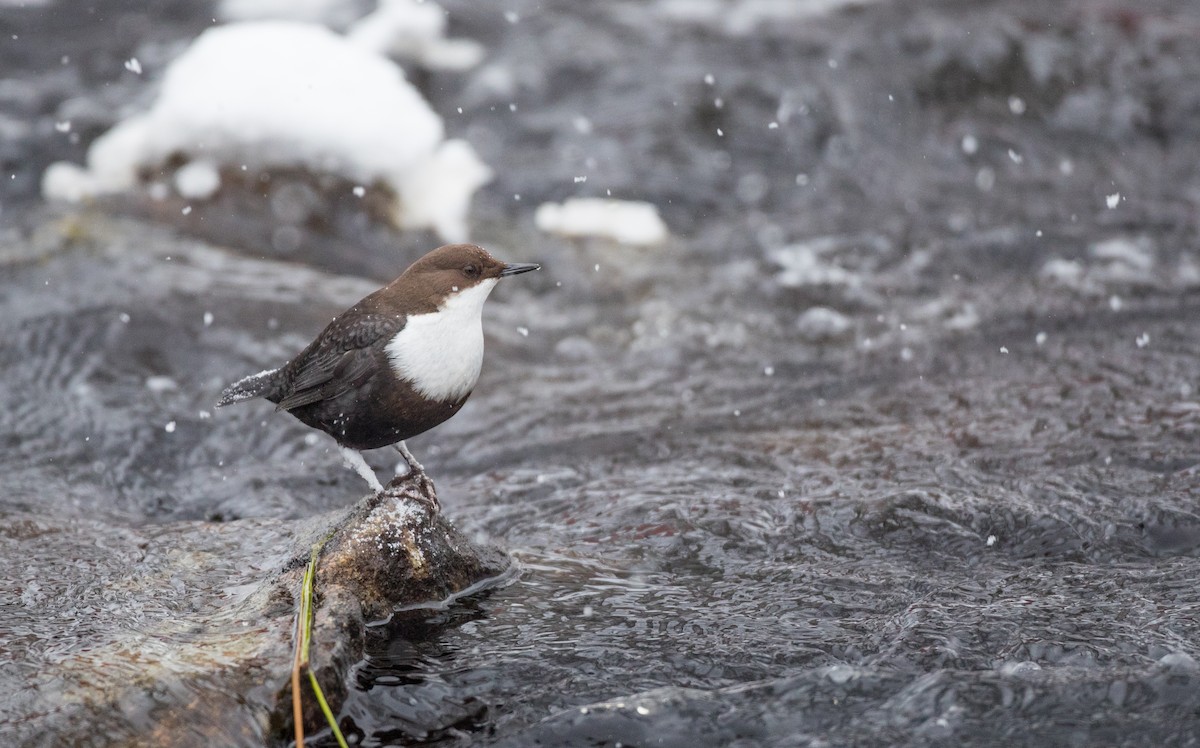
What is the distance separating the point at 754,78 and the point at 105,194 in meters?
4.64

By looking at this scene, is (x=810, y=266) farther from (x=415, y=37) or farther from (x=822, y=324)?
(x=415, y=37)

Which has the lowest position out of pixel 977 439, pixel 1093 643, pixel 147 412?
pixel 147 412

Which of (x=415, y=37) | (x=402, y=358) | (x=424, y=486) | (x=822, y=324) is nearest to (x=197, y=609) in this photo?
(x=424, y=486)

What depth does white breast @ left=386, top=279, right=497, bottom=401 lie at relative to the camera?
373 centimetres

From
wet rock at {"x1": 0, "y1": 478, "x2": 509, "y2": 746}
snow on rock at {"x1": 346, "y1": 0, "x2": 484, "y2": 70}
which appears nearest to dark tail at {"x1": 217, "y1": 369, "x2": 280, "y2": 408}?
wet rock at {"x1": 0, "y1": 478, "x2": 509, "y2": 746}

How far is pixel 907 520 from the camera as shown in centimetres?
433

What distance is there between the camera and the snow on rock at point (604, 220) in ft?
26.3

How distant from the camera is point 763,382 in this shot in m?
6.21

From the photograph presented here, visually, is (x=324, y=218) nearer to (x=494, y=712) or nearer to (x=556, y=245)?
(x=556, y=245)

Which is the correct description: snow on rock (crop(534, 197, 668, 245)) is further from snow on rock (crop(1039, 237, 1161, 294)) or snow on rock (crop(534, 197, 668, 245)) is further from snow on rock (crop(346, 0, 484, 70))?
snow on rock (crop(1039, 237, 1161, 294))

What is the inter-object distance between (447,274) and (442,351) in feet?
0.95

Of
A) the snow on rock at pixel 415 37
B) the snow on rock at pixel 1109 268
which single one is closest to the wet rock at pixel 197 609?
the snow on rock at pixel 1109 268

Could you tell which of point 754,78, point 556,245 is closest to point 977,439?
point 556,245

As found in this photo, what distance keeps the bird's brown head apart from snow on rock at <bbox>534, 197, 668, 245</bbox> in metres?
4.01
